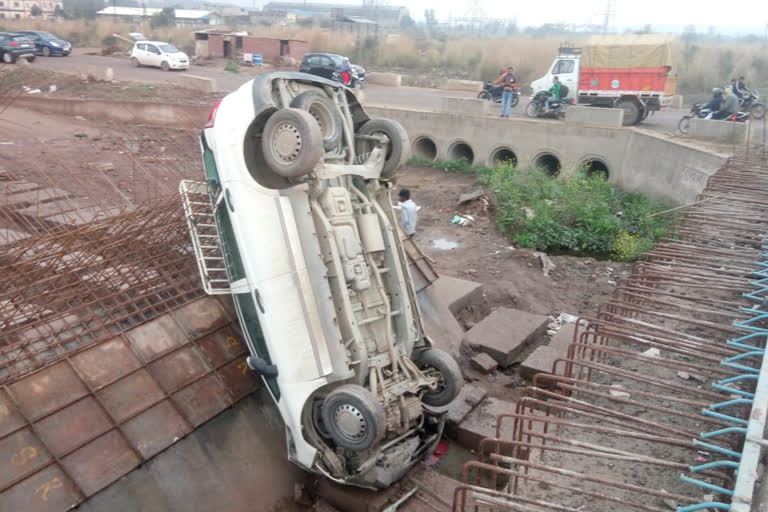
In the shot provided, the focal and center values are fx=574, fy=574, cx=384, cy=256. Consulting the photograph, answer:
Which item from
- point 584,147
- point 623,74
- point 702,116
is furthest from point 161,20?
point 702,116

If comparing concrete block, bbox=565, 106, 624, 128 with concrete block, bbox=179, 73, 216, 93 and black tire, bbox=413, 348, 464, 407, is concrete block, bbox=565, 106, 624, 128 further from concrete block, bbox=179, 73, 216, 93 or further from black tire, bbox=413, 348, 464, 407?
black tire, bbox=413, 348, 464, 407

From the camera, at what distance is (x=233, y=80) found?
85.4ft

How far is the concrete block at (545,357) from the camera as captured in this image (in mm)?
7199

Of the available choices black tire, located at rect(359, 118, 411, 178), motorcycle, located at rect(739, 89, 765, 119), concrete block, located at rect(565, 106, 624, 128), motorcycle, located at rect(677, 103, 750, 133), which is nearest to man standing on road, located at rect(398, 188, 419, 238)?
black tire, located at rect(359, 118, 411, 178)

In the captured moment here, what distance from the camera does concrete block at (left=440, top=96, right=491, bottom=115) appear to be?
17906mm

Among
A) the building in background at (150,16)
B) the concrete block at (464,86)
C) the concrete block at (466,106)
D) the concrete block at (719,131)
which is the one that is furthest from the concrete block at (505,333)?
the building in background at (150,16)

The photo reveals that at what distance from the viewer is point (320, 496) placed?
592cm

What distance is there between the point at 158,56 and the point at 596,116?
20.0 m

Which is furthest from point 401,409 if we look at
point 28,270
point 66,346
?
point 28,270

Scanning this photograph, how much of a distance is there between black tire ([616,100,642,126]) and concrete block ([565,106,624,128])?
2140 mm

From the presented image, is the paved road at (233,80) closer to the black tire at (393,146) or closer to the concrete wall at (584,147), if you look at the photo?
the concrete wall at (584,147)

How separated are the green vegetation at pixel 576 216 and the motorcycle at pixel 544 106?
3516 mm

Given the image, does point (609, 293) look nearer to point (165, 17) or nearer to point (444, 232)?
point (444, 232)

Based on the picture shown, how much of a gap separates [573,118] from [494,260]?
6575 mm
